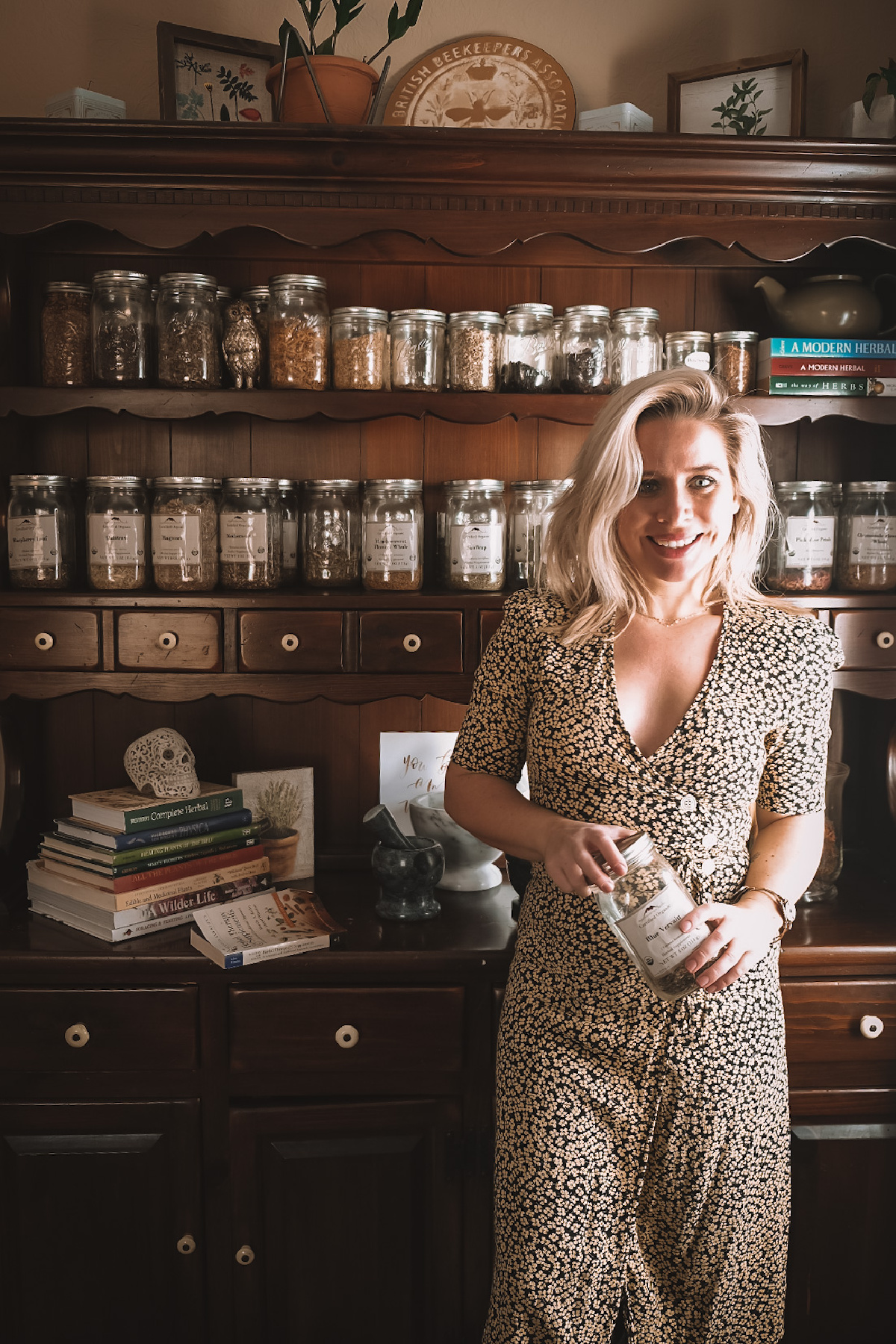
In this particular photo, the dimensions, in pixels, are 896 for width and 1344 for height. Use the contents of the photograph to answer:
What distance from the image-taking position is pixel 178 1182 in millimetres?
1647

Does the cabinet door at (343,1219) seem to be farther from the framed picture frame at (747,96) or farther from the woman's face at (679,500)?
the framed picture frame at (747,96)

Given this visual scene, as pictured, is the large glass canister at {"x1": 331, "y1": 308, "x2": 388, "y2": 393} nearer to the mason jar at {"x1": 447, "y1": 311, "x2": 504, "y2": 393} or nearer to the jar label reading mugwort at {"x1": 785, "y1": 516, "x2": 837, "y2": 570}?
the mason jar at {"x1": 447, "y1": 311, "x2": 504, "y2": 393}

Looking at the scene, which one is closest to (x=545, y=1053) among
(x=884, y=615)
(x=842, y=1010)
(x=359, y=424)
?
(x=842, y=1010)

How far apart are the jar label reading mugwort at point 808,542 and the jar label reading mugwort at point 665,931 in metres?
0.91

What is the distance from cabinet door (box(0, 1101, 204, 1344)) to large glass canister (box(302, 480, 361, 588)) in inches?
36.2

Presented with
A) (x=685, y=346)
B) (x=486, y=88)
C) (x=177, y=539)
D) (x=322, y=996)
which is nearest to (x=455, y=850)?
(x=322, y=996)

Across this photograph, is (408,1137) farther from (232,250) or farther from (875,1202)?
(232,250)

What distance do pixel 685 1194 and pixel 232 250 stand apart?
175 cm

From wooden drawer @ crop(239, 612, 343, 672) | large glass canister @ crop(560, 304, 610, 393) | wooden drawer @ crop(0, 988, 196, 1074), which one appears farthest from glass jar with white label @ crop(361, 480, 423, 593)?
wooden drawer @ crop(0, 988, 196, 1074)

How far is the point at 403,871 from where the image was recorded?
1.74 m

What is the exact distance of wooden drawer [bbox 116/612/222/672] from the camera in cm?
175

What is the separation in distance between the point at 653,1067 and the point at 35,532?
1332 mm

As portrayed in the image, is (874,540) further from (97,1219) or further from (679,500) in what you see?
(97,1219)

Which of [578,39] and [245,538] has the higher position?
[578,39]
